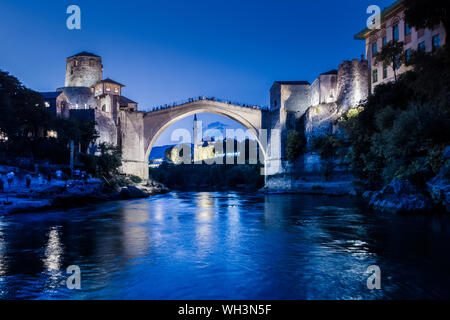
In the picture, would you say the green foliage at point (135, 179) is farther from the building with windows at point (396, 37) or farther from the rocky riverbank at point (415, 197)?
the rocky riverbank at point (415, 197)

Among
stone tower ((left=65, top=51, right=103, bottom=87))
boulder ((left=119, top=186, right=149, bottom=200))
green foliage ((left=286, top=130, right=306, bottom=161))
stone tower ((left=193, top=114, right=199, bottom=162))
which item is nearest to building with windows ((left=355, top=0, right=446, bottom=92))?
green foliage ((left=286, top=130, right=306, bottom=161))

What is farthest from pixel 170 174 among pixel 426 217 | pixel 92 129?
pixel 426 217

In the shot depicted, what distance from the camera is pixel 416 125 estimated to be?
9664 millimetres

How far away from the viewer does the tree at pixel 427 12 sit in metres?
11.2

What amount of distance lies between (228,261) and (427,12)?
1269 cm

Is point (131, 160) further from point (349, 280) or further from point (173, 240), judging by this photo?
point (349, 280)

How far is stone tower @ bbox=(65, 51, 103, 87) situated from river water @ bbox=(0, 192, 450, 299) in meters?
31.6

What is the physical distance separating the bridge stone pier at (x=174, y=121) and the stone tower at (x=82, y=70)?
32.3 feet

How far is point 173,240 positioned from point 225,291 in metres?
3.06

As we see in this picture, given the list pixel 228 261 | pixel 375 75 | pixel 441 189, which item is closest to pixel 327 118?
pixel 375 75

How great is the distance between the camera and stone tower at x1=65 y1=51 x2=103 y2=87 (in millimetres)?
34906

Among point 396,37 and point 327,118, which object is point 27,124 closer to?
point 327,118

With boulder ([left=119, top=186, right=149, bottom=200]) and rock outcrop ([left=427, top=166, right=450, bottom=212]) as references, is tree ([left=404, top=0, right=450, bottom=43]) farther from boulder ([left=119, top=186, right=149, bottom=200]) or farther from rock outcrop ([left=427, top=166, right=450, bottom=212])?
boulder ([left=119, top=186, right=149, bottom=200])
